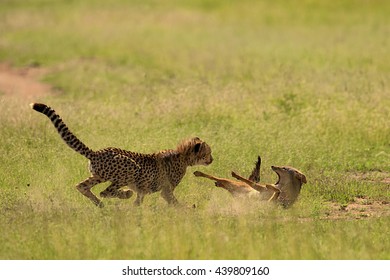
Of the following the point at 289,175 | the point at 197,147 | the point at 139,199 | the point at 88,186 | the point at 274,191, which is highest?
the point at 197,147

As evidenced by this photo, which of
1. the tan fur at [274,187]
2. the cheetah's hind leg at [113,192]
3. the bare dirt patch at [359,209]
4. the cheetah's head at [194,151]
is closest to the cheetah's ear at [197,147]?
the cheetah's head at [194,151]

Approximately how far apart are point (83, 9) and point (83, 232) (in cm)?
2809

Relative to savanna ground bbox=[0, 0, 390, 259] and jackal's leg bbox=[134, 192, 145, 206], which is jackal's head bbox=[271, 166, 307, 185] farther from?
jackal's leg bbox=[134, 192, 145, 206]

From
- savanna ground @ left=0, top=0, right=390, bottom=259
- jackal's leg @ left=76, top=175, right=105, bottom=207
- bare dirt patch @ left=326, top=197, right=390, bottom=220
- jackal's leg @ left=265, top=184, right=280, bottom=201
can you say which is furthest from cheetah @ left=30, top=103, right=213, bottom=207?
bare dirt patch @ left=326, top=197, right=390, bottom=220

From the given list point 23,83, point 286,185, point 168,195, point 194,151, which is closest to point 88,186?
point 168,195

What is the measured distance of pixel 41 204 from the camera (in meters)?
11.3

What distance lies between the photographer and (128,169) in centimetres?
1149

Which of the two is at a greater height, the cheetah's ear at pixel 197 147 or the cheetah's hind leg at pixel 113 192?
the cheetah's ear at pixel 197 147

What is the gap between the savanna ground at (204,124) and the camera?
10117 millimetres

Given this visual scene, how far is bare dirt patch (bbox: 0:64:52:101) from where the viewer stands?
68.6ft

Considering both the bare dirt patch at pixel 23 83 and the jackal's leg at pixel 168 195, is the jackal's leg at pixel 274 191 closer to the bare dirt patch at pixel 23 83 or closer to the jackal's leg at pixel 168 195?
the jackal's leg at pixel 168 195

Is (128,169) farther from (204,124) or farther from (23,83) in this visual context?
(23,83)

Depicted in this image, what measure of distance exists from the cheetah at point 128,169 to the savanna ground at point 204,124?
199 millimetres

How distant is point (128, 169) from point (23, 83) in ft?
38.8
